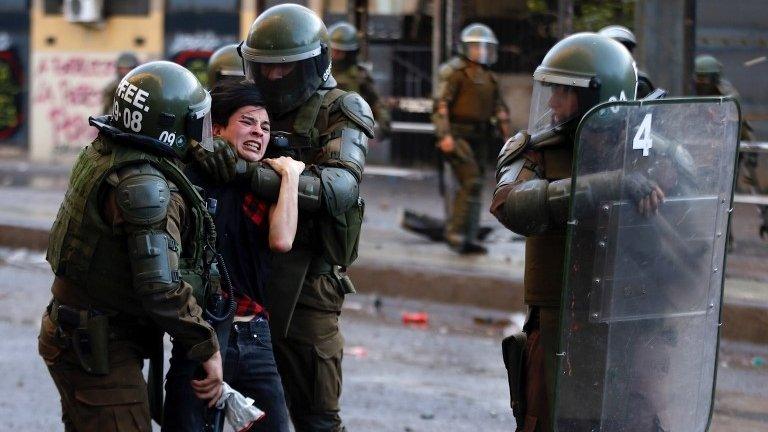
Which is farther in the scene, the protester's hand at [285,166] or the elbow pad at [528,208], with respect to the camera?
the protester's hand at [285,166]

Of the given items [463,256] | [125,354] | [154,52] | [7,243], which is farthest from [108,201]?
[154,52]

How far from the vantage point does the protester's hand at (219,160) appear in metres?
3.94

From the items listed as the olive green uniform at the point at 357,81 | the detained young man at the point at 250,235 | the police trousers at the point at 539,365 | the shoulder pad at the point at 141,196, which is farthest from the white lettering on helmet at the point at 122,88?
the olive green uniform at the point at 357,81

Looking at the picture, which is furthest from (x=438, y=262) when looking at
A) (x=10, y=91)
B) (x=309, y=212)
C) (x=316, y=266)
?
(x=10, y=91)

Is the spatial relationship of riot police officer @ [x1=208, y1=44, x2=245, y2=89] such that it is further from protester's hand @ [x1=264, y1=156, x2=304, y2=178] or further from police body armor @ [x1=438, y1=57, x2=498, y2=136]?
police body armor @ [x1=438, y1=57, x2=498, y2=136]

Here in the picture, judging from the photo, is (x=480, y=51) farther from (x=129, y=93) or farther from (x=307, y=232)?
(x=129, y=93)

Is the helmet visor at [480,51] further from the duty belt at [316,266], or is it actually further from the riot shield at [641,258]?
the riot shield at [641,258]

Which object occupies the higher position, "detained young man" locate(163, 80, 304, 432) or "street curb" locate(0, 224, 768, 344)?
"detained young man" locate(163, 80, 304, 432)

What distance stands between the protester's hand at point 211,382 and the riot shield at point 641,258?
3.02 ft

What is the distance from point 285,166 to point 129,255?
28.6 inches

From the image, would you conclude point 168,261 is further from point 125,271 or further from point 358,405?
point 358,405

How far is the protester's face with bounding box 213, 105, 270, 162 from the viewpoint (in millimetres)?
4074

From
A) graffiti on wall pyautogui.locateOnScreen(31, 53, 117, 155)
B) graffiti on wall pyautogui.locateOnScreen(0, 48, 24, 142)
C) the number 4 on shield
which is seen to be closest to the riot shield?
the number 4 on shield

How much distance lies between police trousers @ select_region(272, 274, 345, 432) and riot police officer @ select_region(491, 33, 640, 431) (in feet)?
2.47
